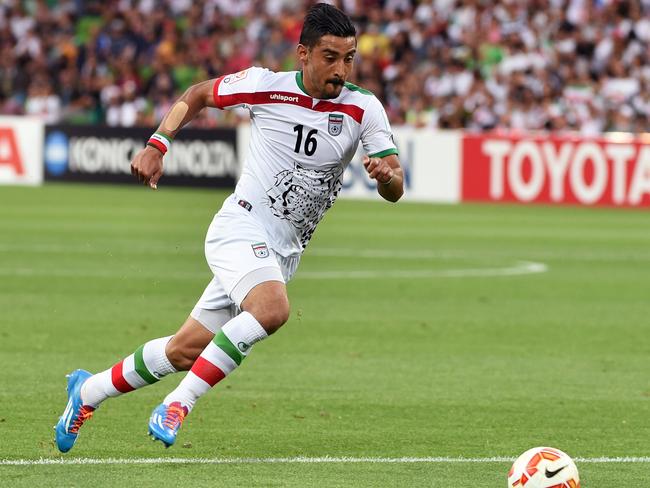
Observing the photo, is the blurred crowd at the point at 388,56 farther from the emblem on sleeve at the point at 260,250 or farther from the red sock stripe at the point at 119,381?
the red sock stripe at the point at 119,381

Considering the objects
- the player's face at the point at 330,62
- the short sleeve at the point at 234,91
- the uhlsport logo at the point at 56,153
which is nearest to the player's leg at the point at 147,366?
the short sleeve at the point at 234,91

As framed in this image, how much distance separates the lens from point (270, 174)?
6996 mm

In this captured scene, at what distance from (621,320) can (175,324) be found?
409cm

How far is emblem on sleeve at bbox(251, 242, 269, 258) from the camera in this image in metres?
6.75

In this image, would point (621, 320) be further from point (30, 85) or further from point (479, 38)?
point (30, 85)

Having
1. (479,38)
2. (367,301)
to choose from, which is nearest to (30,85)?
(479,38)

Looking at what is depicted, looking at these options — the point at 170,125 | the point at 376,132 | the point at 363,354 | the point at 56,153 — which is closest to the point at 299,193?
the point at 376,132

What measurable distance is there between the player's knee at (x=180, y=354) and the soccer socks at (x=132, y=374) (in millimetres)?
21

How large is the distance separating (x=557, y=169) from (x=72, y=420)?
2093 centimetres

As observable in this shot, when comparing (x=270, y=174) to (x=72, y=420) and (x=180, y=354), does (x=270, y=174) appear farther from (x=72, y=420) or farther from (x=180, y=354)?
(x=72, y=420)

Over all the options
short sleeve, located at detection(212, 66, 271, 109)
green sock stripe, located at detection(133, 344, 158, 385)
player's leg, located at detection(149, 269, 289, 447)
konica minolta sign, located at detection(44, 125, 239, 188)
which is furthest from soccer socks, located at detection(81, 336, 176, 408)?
konica minolta sign, located at detection(44, 125, 239, 188)

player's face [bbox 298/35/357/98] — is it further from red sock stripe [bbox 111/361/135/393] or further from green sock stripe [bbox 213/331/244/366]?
red sock stripe [bbox 111/361/135/393]

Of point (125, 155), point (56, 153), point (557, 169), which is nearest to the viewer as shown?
point (557, 169)

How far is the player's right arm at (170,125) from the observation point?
6.75 m
